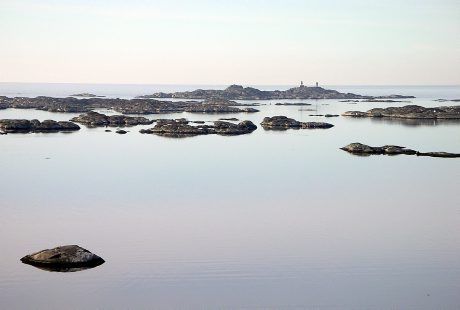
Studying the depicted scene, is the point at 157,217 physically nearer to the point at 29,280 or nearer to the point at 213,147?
the point at 29,280

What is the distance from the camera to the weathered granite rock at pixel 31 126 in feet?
334

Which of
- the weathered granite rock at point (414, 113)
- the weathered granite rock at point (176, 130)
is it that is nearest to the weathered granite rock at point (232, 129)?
the weathered granite rock at point (176, 130)

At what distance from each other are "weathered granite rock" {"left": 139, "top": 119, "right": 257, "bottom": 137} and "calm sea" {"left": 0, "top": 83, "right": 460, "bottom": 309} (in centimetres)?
2420

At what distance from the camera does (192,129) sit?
10312cm

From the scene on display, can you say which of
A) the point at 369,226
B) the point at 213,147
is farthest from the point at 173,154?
the point at 369,226

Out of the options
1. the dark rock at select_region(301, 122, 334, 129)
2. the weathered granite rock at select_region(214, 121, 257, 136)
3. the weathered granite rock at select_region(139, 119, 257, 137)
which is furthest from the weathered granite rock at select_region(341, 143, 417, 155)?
the dark rock at select_region(301, 122, 334, 129)

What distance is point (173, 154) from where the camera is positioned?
7700cm

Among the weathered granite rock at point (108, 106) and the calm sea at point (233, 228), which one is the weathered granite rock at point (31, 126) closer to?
the calm sea at point (233, 228)

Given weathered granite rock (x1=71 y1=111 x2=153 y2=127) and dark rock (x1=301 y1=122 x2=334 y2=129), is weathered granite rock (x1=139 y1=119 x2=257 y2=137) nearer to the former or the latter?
dark rock (x1=301 y1=122 x2=334 y2=129)

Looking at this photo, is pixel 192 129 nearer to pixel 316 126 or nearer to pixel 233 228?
pixel 316 126

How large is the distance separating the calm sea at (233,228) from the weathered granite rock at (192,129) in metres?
24.2

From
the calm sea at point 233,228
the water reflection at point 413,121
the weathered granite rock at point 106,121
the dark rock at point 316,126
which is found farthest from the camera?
the water reflection at point 413,121

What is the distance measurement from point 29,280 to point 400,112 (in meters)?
129

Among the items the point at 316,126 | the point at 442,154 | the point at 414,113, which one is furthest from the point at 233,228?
the point at 414,113
